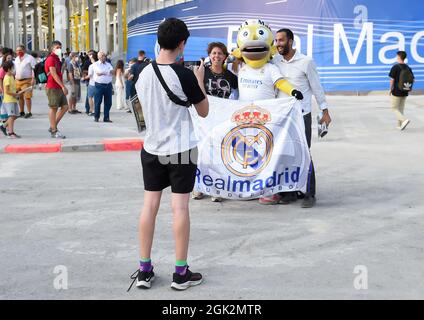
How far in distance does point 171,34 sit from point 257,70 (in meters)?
2.96

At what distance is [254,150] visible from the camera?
7.48m

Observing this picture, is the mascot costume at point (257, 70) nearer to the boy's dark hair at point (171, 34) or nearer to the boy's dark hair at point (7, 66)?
the boy's dark hair at point (171, 34)

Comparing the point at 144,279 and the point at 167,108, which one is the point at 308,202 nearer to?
the point at 144,279

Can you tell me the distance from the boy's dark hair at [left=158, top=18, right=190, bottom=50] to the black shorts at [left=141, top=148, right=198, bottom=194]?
0.75 m

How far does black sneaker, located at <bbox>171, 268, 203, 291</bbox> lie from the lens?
187 inches

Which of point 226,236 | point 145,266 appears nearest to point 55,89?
point 226,236

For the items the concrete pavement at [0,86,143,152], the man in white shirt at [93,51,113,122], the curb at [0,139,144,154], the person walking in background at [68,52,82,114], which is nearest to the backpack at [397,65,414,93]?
the concrete pavement at [0,86,143,152]

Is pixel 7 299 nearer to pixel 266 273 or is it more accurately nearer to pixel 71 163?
pixel 266 273

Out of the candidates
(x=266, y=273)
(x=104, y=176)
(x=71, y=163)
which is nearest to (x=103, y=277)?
(x=266, y=273)

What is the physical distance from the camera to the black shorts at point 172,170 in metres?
4.74

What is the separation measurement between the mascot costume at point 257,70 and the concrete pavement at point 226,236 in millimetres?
1270

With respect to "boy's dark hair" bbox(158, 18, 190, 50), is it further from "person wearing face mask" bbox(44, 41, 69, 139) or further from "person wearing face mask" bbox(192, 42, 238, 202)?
"person wearing face mask" bbox(44, 41, 69, 139)

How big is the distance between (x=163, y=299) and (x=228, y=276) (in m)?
0.67

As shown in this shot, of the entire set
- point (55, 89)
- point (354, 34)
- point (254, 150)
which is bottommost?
point (254, 150)
